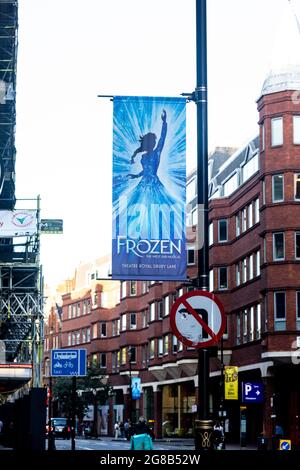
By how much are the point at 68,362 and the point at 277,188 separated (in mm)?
29335

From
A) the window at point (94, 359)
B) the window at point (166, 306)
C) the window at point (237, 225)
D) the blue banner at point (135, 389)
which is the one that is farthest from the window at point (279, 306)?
the window at point (94, 359)

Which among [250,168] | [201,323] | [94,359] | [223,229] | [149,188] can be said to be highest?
[250,168]

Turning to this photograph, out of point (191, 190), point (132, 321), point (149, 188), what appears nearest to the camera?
point (149, 188)

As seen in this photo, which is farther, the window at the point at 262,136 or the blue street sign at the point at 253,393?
the window at the point at 262,136

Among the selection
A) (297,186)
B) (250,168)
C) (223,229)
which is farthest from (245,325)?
(297,186)

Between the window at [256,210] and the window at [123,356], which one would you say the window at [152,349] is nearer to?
the window at [123,356]

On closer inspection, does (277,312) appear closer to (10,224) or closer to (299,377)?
(299,377)

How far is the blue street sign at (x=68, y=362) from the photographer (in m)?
28.1

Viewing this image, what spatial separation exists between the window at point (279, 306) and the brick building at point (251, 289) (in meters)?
0.05

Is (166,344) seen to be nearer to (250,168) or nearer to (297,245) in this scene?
(250,168)

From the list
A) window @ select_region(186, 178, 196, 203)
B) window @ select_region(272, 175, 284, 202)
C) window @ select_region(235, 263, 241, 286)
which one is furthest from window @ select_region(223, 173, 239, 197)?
window @ select_region(272, 175, 284, 202)

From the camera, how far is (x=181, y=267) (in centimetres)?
1158

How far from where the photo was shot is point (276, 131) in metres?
55.4
